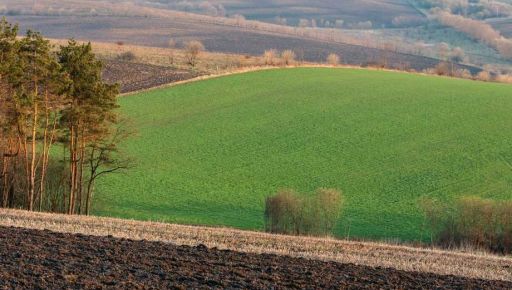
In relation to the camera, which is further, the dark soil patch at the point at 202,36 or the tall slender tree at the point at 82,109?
the dark soil patch at the point at 202,36

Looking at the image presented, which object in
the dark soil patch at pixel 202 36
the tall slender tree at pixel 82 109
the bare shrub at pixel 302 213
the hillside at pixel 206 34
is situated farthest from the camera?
the hillside at pixel 206 34

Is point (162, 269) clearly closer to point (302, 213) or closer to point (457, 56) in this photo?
point (302, 213)

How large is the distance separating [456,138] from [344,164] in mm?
10095

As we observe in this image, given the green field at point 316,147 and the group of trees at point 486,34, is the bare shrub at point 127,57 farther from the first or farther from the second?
the group of trees at point 486,34

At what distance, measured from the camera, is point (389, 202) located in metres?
50.9

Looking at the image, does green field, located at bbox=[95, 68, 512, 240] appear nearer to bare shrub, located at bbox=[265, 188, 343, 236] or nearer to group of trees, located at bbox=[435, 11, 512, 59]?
bare shrub, located at bbox=[265, 188, 343, 236]

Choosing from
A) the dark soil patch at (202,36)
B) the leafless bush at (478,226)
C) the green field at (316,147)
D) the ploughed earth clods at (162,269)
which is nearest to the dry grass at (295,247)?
the ploughed earth clods at (162,269)

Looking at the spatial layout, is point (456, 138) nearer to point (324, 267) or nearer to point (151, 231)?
point (151, 231)

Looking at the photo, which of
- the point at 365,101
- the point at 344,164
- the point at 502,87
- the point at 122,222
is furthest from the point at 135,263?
the point at 502,87

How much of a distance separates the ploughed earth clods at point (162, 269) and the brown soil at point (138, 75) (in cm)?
5432

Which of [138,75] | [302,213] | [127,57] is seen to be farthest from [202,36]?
[302,213]

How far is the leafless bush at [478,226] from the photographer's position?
139 ft

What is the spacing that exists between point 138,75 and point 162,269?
6579 cm

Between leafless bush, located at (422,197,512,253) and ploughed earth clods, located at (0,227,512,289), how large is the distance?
20.0 metres
